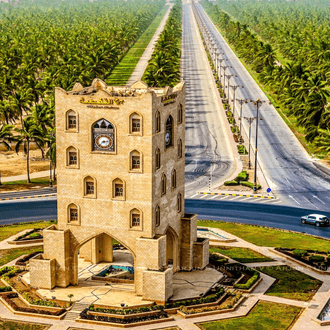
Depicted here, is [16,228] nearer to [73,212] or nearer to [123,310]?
[73,212]

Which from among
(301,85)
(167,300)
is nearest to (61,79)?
(301,85)

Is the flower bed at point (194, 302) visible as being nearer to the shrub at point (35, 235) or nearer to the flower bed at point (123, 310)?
the flower bed at point (123, 310)

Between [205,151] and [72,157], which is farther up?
[72,157]

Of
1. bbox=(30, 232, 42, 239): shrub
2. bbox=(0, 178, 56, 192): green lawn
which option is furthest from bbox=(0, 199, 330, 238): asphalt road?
bbox=(30, 232, 42, 239): shrub

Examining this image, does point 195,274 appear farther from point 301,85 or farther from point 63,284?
point 301,85

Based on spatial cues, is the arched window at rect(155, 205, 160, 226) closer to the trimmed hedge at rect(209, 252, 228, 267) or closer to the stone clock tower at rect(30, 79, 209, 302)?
the stone clock tower at rect(30, 79, 209, 302)

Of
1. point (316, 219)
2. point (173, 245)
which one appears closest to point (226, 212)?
point (316, 219)

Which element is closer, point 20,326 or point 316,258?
point 20,326
